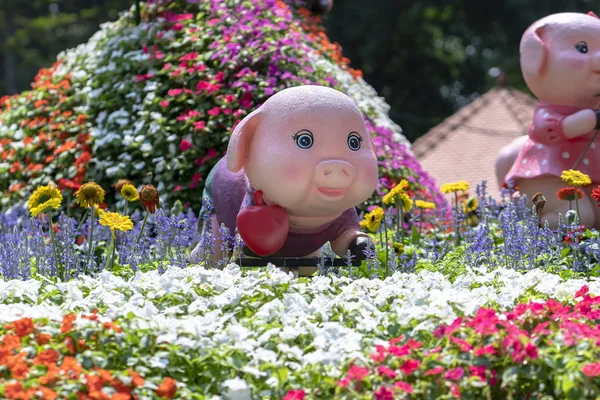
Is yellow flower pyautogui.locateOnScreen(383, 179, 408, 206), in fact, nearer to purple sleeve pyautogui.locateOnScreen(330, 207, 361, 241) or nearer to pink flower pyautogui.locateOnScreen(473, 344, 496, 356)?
purple sleeve pyautogui.locateOnScreen(330, 207, 361, 241)

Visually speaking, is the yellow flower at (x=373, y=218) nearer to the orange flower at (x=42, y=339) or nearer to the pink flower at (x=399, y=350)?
the pink flower at (x=399, y=350)

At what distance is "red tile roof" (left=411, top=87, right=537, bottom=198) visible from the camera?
1224 centimetres

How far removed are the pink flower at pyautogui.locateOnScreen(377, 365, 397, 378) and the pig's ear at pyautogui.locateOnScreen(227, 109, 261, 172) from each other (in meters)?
2.03

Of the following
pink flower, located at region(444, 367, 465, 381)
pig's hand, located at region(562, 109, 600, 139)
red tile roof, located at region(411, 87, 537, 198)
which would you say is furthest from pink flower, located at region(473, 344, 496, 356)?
red tile roof, located at region(411, 87, 537, 198)

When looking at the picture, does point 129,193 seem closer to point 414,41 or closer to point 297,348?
point 297,348

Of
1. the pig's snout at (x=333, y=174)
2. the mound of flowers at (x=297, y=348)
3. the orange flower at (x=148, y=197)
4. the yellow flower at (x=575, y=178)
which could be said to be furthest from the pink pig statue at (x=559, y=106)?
the mound of flowers at (x=297, y=348)

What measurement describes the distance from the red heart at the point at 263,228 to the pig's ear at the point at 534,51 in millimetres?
2704

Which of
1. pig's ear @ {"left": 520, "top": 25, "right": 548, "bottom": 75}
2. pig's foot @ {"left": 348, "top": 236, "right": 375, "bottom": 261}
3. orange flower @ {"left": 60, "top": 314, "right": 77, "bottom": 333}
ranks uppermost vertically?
pig's ear @ {"left": 520, "top": 25, "right": 548, "bottom": 75}

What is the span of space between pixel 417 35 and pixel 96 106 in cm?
1690

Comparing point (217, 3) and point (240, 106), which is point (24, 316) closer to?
point (240, 106)

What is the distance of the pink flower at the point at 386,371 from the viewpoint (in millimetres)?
3004

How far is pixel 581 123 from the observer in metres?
6.47

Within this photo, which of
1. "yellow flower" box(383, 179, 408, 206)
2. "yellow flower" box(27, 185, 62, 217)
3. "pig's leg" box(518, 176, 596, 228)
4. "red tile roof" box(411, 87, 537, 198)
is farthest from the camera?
"red tile roof" box(411, 87, 537, 198)

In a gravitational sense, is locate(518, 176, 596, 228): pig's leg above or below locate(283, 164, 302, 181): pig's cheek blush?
below
